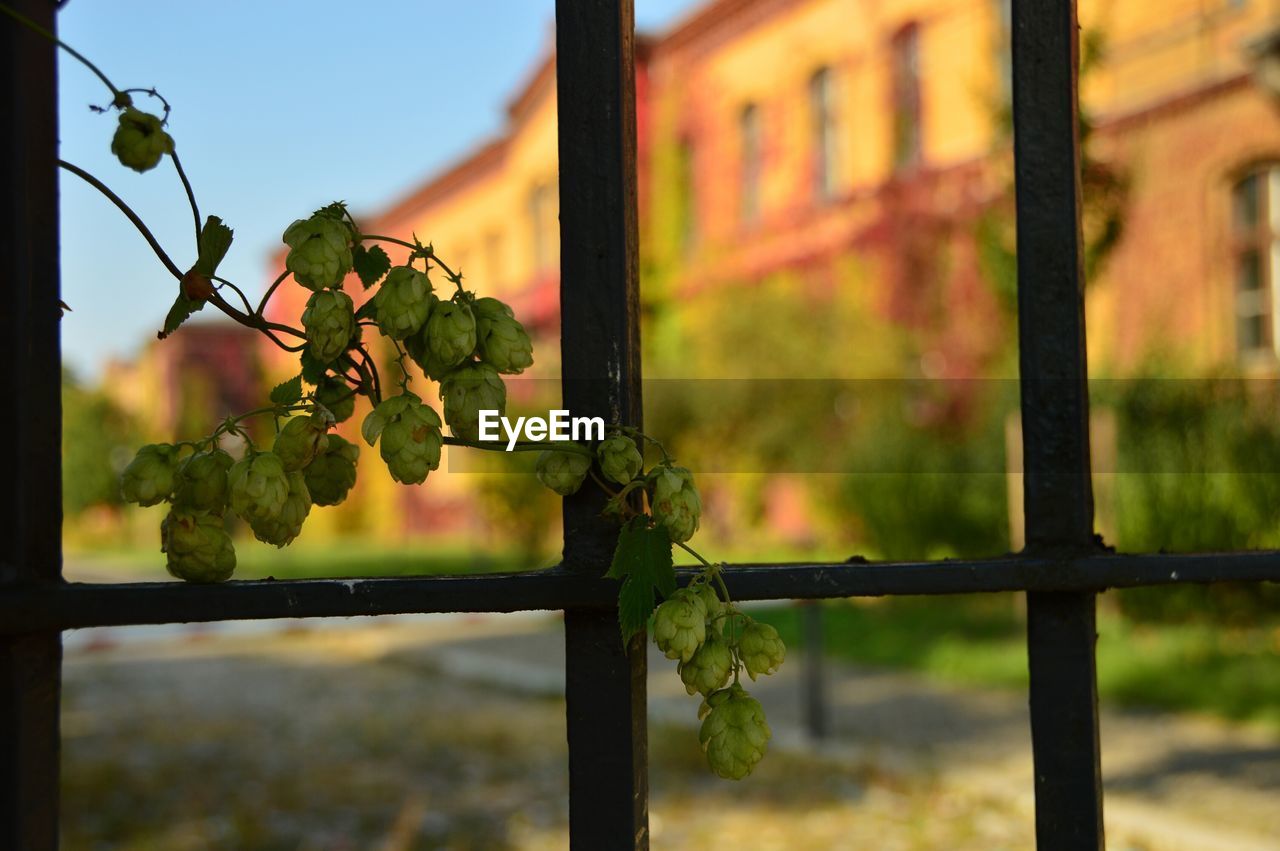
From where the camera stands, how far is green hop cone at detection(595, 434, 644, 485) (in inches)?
34.9

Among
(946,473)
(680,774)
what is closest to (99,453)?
(946,473)

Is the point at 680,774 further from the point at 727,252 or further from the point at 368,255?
the point at 727,252

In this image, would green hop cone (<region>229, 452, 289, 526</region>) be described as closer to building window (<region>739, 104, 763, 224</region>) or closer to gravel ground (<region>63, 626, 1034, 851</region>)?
gravel ground (<region>63, 626, 1034, 851</region>)

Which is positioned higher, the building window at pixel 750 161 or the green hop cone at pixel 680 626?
the building window at pixel 750 161

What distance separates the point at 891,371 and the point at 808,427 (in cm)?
128

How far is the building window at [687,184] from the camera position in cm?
2077


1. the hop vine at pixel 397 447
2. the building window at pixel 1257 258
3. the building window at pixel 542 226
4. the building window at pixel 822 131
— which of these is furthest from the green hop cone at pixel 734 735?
the building window at pixel 542 226

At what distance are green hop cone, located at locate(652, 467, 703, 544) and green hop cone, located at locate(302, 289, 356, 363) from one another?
23cm

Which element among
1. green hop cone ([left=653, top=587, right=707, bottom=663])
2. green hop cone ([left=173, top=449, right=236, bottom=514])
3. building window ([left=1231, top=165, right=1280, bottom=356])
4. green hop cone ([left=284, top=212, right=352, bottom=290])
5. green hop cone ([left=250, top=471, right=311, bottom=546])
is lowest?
green hop cone ([left=653, top=587, right=707, bottom=663])

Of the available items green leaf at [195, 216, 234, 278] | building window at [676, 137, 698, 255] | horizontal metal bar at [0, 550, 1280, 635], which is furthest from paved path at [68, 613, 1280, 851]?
building window at [676, 137, 698, 255]

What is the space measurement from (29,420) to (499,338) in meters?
0.36

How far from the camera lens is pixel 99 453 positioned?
35062 millimetres

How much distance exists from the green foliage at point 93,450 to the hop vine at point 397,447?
1381 inches

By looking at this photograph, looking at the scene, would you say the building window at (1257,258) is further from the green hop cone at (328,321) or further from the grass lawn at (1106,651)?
the green hop cone at (328,321)
